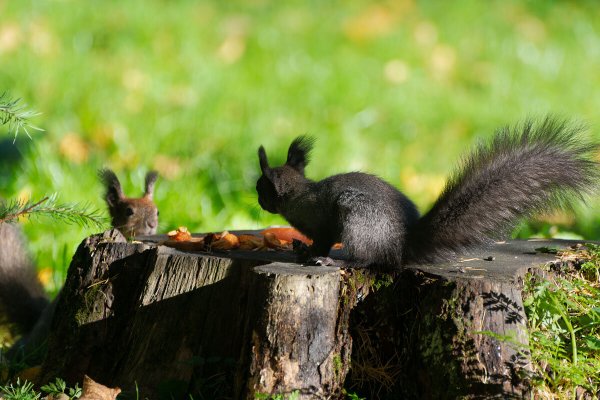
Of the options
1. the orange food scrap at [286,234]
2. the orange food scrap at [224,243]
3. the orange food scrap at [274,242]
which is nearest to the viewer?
the orange food scrap at [224,243]

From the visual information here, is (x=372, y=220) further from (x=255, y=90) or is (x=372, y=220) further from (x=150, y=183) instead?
(x=255, y=90)

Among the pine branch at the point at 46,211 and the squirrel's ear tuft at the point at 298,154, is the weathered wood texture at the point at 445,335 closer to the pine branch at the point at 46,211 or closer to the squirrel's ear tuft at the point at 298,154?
the squirrel's ear tuft at the point at 298,154

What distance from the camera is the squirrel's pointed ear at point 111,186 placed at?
3543mm

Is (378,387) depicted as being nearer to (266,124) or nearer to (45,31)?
(266,124)

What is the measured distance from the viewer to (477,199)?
8.15 feet

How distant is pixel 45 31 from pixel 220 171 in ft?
6.73

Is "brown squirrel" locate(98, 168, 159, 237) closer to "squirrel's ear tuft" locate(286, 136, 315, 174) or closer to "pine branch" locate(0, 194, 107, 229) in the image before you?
"squirrel's ear tuft" locate(286, 136, 315, 174)

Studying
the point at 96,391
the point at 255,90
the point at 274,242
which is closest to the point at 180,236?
the point at 274,242

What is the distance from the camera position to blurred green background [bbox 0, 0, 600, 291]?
4.53m

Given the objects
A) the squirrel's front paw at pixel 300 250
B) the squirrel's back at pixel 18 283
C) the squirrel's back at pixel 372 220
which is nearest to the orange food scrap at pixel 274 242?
the squirrel's front paw at pixel 300 250

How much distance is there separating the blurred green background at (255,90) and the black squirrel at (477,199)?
140 cm

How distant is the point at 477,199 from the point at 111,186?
1729 mm

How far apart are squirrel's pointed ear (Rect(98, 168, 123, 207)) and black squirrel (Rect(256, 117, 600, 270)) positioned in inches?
50.3

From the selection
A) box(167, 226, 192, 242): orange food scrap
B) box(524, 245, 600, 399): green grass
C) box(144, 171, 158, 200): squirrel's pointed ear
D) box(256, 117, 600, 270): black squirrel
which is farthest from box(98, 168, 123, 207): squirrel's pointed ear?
box(524, 245, 600, 399): green grass
